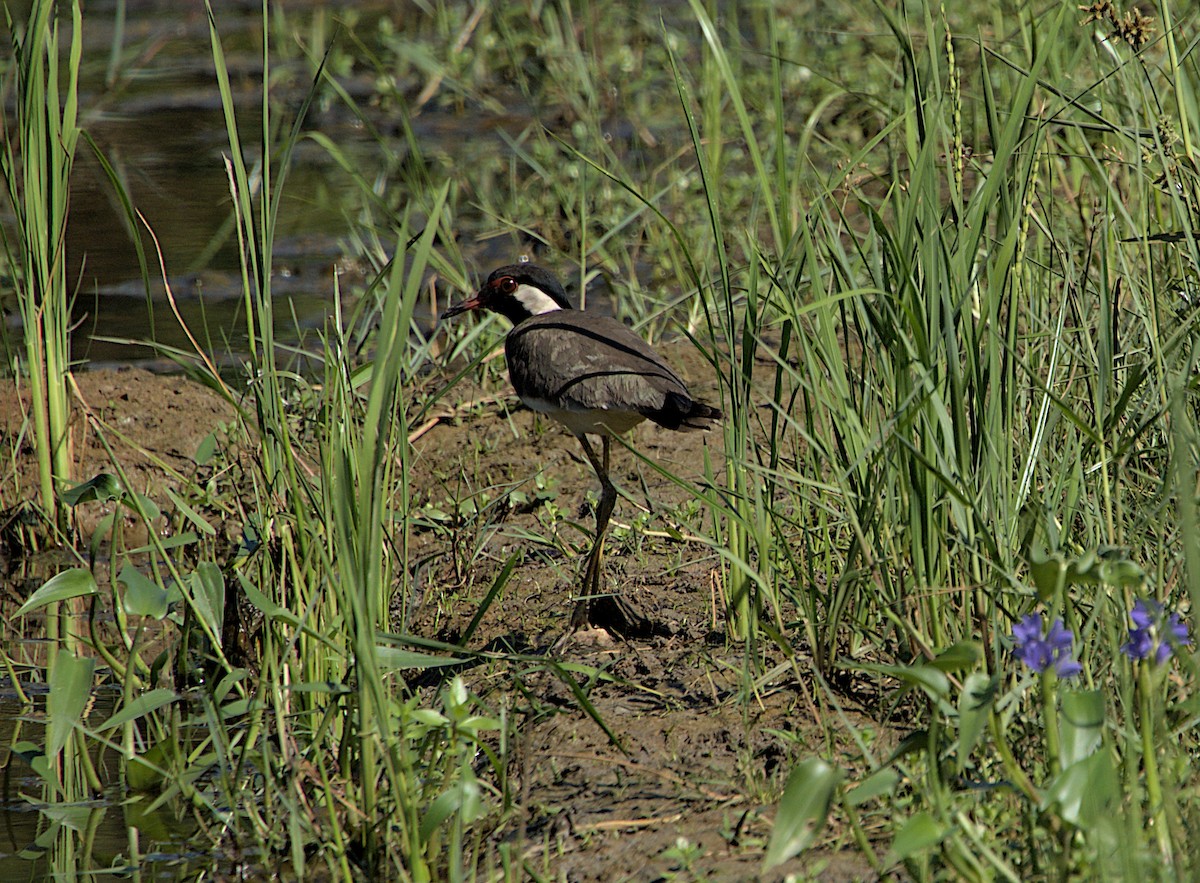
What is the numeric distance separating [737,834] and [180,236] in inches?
215

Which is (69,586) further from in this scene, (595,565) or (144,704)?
(595,565)

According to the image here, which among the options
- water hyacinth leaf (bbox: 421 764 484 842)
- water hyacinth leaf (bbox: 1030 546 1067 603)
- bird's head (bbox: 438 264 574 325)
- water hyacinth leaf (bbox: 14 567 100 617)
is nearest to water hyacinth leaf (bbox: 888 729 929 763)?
water hyacinth leaf (bbox: 1030 546 1067 603)

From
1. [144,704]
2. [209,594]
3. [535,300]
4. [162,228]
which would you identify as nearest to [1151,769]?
[144,704]

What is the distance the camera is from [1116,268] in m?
3.70

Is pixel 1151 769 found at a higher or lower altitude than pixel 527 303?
higher

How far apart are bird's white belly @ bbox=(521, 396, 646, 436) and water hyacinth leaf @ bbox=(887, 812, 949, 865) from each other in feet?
6.53

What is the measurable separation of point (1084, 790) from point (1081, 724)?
0.10 metres

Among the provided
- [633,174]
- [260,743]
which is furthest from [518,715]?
[633,174]

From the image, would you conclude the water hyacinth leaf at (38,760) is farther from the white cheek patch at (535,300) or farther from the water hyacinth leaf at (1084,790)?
the white cheek patch at (535,300)

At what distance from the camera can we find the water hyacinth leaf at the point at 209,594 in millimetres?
3225

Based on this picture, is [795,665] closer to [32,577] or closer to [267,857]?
[267,857]

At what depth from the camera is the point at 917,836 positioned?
213cm

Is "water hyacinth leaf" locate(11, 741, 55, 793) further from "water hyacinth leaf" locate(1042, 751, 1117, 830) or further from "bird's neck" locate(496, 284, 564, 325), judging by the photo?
"bird's neck" locate(496, 284, 564, 325)

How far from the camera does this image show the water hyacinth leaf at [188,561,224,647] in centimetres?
322
